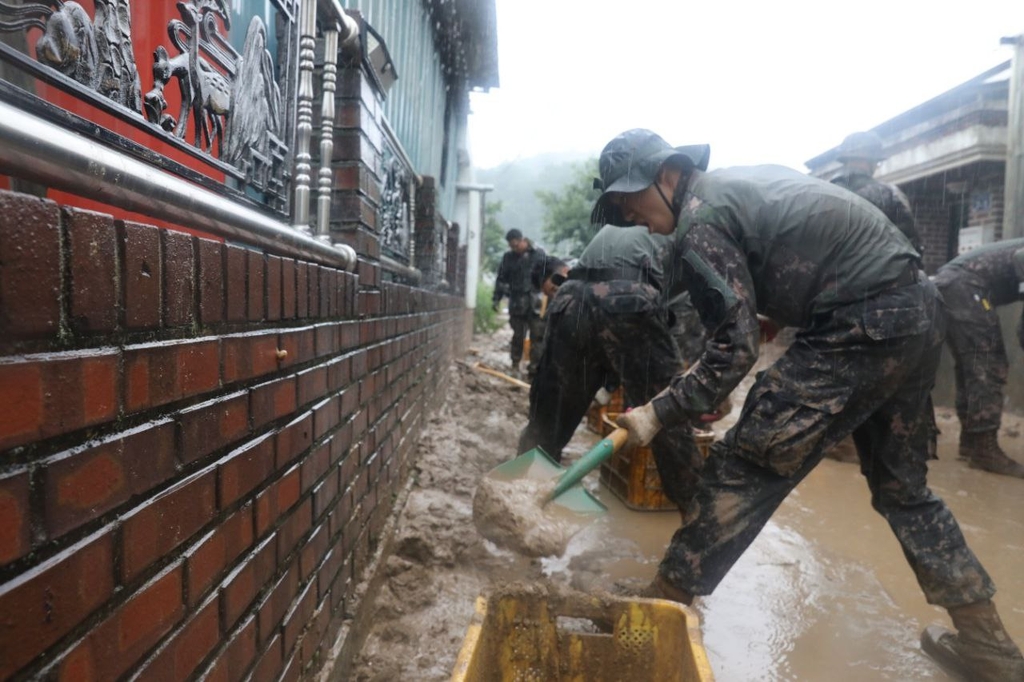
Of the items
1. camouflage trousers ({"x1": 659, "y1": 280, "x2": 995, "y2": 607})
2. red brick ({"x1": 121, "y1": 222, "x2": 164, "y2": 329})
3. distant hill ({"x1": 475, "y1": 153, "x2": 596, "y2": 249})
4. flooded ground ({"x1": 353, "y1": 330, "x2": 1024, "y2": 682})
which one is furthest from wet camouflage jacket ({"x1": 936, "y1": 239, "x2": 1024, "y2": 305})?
distant hill ({"x1": 475, "y1": 153, "x2": 596, "y2": 249})

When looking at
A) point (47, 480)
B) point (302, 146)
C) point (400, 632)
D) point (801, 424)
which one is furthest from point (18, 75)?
point (801, 424)

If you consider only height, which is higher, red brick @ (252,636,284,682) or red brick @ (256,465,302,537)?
red brick @ (256,465,302,537)

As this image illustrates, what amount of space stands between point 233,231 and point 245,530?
551mm

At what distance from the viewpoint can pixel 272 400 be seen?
1378 mm

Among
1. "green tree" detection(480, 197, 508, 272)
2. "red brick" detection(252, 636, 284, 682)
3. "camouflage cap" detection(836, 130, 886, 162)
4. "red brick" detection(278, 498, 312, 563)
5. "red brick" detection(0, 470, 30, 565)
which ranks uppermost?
"green tree" detection(480, 197, 508, 272)

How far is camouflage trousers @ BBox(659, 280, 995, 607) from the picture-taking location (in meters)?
2.20

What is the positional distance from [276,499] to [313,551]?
1.14 ft

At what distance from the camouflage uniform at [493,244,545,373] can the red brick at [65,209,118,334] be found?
810cm

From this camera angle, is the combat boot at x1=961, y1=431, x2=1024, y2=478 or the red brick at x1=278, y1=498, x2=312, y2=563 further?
the combat boot at x1=961, y1=431, x2=1024, y2=478

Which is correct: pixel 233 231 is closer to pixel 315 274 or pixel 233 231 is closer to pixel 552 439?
pixel 315 274

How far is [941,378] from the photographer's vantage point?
7.38 metres

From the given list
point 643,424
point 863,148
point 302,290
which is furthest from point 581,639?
point 863,148

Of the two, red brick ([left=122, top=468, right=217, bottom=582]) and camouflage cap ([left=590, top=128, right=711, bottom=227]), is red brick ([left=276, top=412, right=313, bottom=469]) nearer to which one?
red brick ([left=122, top=468, right=217, bottom=582])

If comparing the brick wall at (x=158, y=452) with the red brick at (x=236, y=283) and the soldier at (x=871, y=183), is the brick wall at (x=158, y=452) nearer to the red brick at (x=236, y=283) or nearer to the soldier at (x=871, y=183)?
the red brick at (x=236, y=283)
